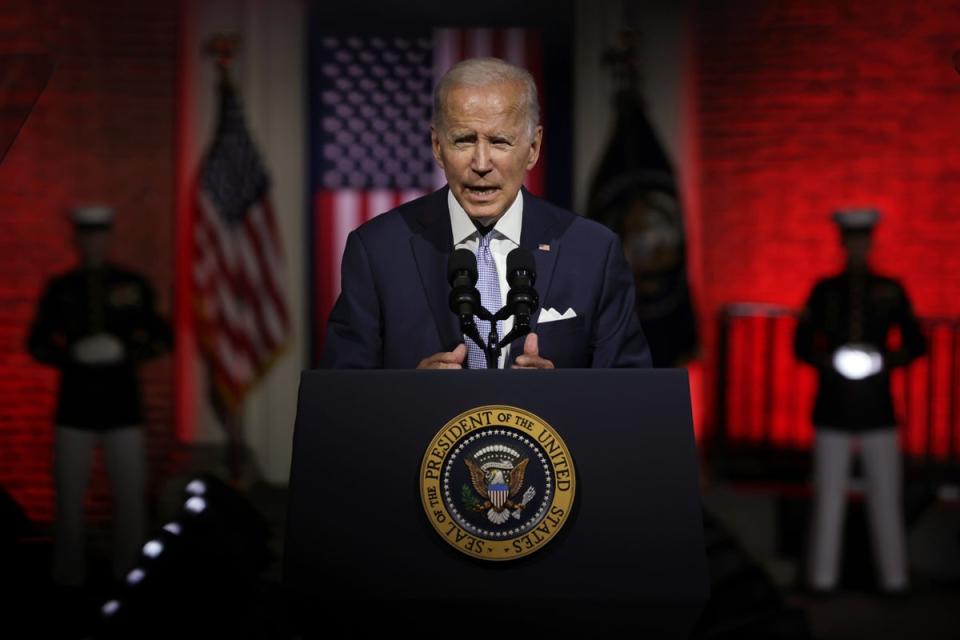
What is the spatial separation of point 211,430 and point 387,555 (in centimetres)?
486

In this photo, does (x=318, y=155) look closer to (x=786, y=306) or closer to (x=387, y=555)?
(x=786, y=306)

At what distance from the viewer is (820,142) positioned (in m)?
6.54

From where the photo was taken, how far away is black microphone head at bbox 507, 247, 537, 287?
1.82 m

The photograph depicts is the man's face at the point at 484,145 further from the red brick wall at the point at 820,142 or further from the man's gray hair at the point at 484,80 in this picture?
the red brick wall at the point at 820,142

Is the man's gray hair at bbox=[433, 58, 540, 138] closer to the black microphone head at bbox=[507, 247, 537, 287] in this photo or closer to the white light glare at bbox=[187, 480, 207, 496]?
the black microphone head at bbox=[507, 247, 537, 287]

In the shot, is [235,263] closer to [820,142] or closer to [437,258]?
[820,142]

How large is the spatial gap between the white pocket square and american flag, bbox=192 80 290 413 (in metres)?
4.13

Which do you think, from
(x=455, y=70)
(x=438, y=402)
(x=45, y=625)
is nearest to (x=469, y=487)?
(x=438, y=402)

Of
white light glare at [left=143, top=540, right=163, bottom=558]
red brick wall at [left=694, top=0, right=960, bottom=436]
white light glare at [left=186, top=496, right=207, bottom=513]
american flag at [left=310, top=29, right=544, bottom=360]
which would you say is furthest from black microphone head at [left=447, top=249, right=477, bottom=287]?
red brick wall at [left=694, top=0, right=960, bottom=436]

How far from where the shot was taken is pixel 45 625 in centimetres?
293

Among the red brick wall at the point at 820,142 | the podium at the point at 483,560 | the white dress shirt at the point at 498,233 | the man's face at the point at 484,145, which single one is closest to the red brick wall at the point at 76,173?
the red brick wall at the point at 820,142

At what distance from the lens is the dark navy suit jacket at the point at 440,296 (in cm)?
207

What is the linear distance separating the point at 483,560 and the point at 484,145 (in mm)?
804

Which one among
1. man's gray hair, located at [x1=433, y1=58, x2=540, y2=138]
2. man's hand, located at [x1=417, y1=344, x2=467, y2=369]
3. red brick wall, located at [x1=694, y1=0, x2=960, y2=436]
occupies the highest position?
red brick wall, located at [x1=694, y1=0, x2=960, y2=436]
